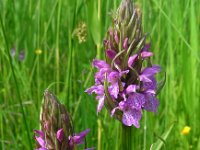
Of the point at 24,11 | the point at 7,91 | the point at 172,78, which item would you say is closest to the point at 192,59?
the point at 172,78

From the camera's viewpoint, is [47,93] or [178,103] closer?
[47,93]

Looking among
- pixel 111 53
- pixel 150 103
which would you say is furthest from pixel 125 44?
pixel 150 103

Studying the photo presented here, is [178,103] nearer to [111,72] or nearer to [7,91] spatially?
[7,91]

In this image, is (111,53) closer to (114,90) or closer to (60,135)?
(114,90)

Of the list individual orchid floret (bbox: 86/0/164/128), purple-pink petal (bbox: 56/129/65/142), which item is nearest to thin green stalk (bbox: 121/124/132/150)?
individual orchid floret (bbox: 86/0/164/128)

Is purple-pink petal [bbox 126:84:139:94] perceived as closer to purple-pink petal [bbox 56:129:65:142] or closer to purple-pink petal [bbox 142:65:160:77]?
purple-pink petal [bbox 142:65:160:77]
